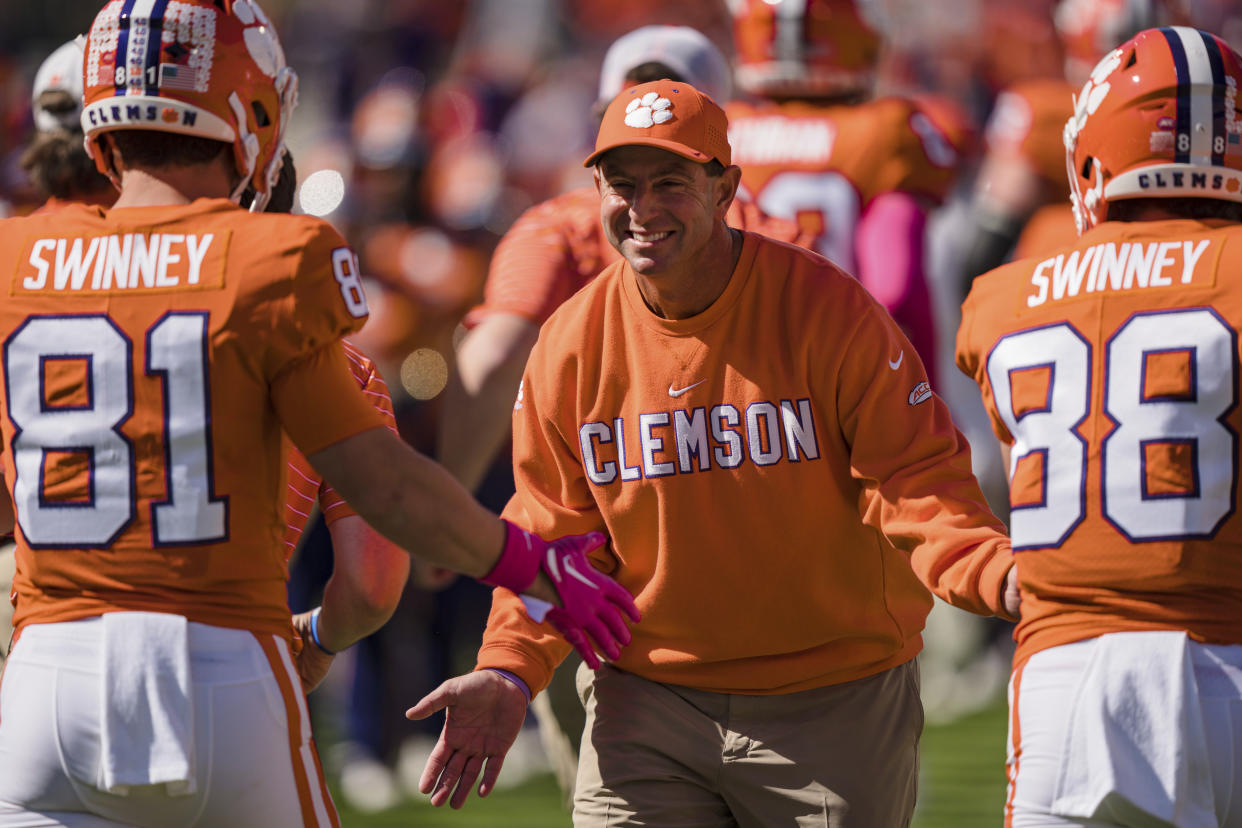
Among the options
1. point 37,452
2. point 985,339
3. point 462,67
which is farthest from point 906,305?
point 462,67

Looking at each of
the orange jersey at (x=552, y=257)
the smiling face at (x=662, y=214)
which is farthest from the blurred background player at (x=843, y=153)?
the smiling face at (x=662, y=214)

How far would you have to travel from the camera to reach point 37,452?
3.20 m

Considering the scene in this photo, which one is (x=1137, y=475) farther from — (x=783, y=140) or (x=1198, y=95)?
(x=783, y=140)

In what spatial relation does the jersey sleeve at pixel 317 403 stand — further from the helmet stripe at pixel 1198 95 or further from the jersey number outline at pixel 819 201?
the jersey number outline at pixel 819 201

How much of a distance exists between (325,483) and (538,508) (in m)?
0.46

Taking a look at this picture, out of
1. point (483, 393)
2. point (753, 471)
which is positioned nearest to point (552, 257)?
point (483, 393)

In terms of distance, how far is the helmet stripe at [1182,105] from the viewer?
132 inches

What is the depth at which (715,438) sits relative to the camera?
3895 mm

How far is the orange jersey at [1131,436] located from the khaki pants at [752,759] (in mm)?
658

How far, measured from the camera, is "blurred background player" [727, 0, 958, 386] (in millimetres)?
6477

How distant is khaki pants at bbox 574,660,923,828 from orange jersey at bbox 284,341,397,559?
711 millimetres

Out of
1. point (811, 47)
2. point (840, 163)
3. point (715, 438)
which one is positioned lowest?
point (715, 438)

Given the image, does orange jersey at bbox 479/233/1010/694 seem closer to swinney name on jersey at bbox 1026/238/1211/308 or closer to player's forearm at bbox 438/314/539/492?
swinney name on jersey at bbox 1026/238/1211/308

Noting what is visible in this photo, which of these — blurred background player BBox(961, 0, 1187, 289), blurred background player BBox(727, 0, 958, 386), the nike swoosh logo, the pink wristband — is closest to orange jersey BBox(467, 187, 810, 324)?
blurred background player BBox(727, 0, 958, 386)
